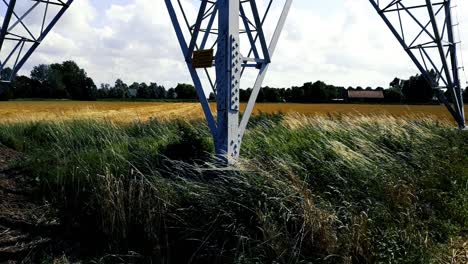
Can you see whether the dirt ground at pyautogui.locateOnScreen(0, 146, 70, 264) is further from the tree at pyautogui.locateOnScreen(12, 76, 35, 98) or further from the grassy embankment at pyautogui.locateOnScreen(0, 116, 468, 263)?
the tree at pyautogui.locateOnScreen(12, 76, 35, 98)

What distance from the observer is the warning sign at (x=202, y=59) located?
6505 millimetres

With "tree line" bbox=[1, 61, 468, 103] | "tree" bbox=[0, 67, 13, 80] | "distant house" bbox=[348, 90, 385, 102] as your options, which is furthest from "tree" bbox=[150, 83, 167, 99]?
"tree" bbox=[0, 67, 13, 80]

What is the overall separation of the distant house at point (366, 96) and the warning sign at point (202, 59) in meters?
71.7

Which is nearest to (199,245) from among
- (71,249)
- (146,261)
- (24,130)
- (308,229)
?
(146,261)

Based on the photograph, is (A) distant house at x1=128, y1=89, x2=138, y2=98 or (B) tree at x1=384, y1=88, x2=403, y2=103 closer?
(B) tree at x1=384, y1=88, x2=403, y2=103

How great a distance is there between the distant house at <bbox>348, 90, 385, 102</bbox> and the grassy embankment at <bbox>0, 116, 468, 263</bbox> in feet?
232

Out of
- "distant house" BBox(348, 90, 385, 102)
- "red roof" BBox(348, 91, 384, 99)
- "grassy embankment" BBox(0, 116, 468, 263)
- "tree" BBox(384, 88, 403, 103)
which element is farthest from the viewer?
"red roof" BBox(348, 91, 384, 99)

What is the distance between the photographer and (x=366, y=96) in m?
78.4

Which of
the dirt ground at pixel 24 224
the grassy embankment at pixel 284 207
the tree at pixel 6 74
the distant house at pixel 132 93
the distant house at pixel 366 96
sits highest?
the tree at pixel 6 74

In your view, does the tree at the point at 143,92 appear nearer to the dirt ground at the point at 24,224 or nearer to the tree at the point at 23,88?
the tree at the point at 23,88

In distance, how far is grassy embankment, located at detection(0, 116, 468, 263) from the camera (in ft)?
15.3

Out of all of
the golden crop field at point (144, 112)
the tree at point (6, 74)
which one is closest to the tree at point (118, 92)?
the golden crop field at point (144, 112)

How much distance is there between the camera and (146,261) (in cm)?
539

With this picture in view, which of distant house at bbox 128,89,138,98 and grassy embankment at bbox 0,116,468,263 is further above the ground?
grassy embankment at bbox 0,116,468,263
